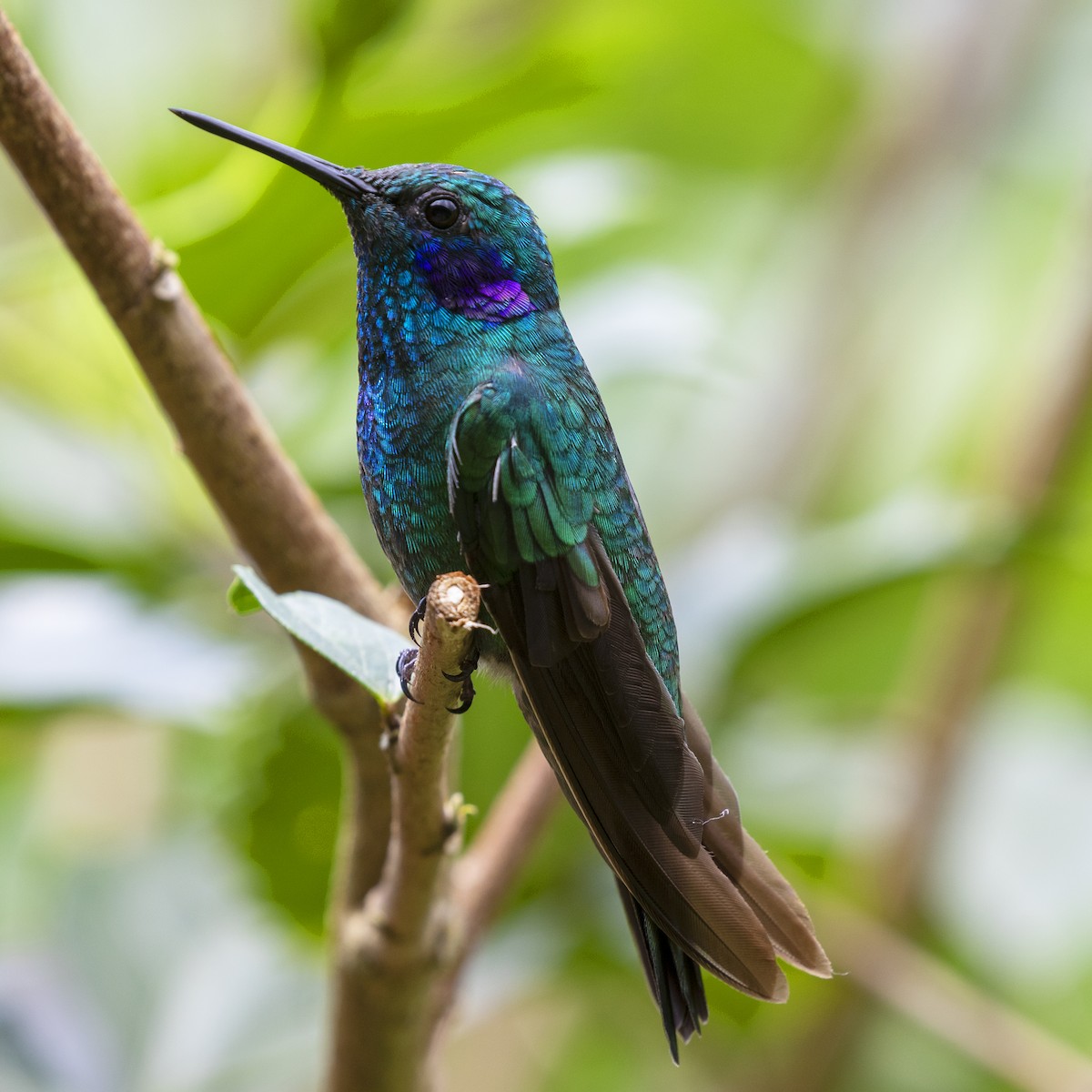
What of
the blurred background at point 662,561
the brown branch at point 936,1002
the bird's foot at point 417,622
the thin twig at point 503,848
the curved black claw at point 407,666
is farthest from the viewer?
the brown branch at point 936,1002

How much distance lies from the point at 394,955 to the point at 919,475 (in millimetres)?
2484

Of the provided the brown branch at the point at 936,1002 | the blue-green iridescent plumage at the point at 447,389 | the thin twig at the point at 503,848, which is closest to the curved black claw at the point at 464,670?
the blue-green iridescent plumage at the point at 447,389

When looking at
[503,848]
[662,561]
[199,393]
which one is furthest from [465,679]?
[662,561]

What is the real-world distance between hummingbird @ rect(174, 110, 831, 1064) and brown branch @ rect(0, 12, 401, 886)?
106 mm

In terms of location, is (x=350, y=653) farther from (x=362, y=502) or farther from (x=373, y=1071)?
(x=362, y=502)

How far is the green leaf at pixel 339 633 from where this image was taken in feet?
3.42

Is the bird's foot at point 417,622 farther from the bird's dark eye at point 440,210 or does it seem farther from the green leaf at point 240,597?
the bird's dark eye at point 440,210

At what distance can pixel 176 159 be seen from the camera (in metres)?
2.10

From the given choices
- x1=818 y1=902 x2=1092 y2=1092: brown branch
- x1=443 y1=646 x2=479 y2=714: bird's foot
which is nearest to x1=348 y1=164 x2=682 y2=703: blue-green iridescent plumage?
x1=443 y1=646 x2=479 y2=714: bird's foot

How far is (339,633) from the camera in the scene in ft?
3.57

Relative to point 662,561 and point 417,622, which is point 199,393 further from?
point 662,561

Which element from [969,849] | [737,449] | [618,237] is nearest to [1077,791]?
[969,849]

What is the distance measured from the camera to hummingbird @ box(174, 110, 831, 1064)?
1.25 metres

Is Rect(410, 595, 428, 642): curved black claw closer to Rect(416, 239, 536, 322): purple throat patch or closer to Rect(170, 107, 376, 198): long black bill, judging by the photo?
Rect(416, 239, 536, 322): purple throat patch
